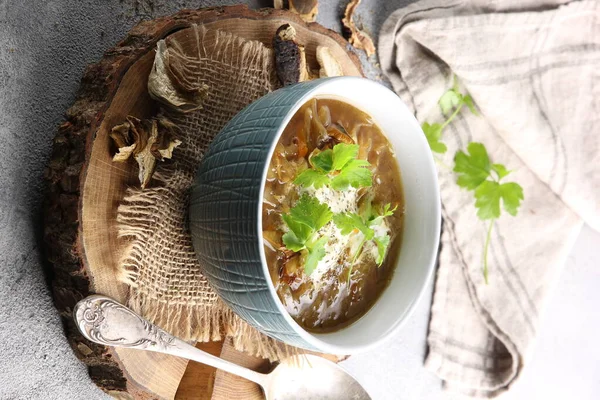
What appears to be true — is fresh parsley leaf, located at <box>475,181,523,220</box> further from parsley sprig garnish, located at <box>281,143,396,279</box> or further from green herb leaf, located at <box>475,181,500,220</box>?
parsley sprig garnish, located at <box>281,143,396,279</box>

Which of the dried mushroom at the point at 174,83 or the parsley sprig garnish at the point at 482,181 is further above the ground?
the dried mushroom at the point at 174,83

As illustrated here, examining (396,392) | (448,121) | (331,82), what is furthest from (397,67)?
(396,392)

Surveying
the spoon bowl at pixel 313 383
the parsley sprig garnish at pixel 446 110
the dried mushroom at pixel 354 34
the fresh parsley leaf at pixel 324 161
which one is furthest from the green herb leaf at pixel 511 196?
the fresh parsley leaf at pixel 324 161

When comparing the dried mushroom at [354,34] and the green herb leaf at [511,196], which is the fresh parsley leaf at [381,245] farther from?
the green herb leaf at [511,196]

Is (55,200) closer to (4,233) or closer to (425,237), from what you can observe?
(4,233)

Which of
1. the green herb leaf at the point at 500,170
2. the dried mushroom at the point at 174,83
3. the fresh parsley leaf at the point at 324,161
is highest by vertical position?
the dried mushroom at the point at 174,83

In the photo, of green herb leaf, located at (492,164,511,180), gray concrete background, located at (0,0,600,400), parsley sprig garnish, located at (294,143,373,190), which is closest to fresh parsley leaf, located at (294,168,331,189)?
parsley sprig garnish, located at (294,143,373,190)

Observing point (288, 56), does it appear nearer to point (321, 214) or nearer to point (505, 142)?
point (321, 214)
